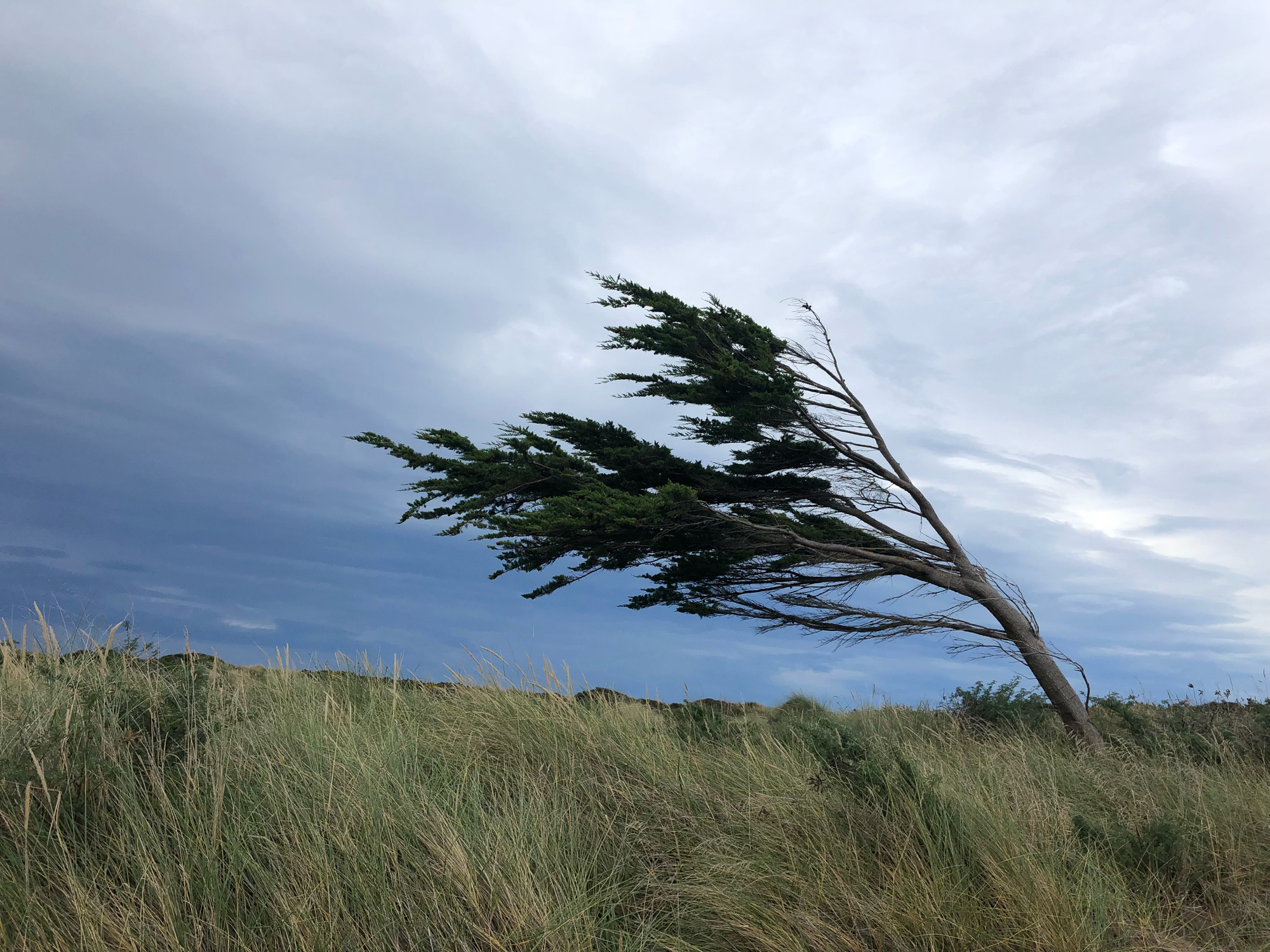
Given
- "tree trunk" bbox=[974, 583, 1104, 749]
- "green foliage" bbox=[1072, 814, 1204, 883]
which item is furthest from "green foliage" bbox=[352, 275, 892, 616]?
"green foliage" bbox=[1072, 814, 1204, 883]

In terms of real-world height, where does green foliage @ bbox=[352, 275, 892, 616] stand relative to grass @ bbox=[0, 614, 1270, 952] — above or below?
above

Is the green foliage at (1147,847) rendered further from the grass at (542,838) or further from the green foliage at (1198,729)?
the green foliage at (1198,729)

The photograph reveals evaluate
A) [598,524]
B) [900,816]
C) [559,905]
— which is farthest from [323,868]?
[598,524]

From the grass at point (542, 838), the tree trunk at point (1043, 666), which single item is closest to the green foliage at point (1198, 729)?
the tree trunk at point (1043, 666)

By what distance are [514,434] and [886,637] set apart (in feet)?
18.9

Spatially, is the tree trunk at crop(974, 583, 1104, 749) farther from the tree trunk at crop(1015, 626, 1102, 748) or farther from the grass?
the grass

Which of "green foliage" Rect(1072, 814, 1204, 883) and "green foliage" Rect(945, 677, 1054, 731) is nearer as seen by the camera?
"green foliage" Rect(1072, 814, 1204, 883)

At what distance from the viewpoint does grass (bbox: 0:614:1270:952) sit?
11.9 feet

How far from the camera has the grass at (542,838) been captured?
3625mm

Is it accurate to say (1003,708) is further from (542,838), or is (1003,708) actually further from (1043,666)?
(542,838)

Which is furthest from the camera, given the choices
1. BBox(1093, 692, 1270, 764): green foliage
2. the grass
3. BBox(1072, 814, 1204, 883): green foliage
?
BBox(1093, 692, 1270, 764): green foliage

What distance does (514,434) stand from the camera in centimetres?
1109

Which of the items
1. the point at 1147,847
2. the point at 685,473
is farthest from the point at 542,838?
the point at 685,473

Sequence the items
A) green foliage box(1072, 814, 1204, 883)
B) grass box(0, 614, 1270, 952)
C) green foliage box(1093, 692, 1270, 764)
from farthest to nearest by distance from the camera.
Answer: green foliage box(1093, 692, 1270, 764), green foliage box(1072, 814, 1204, 883), grass box(0, 614, 1270, 952)
